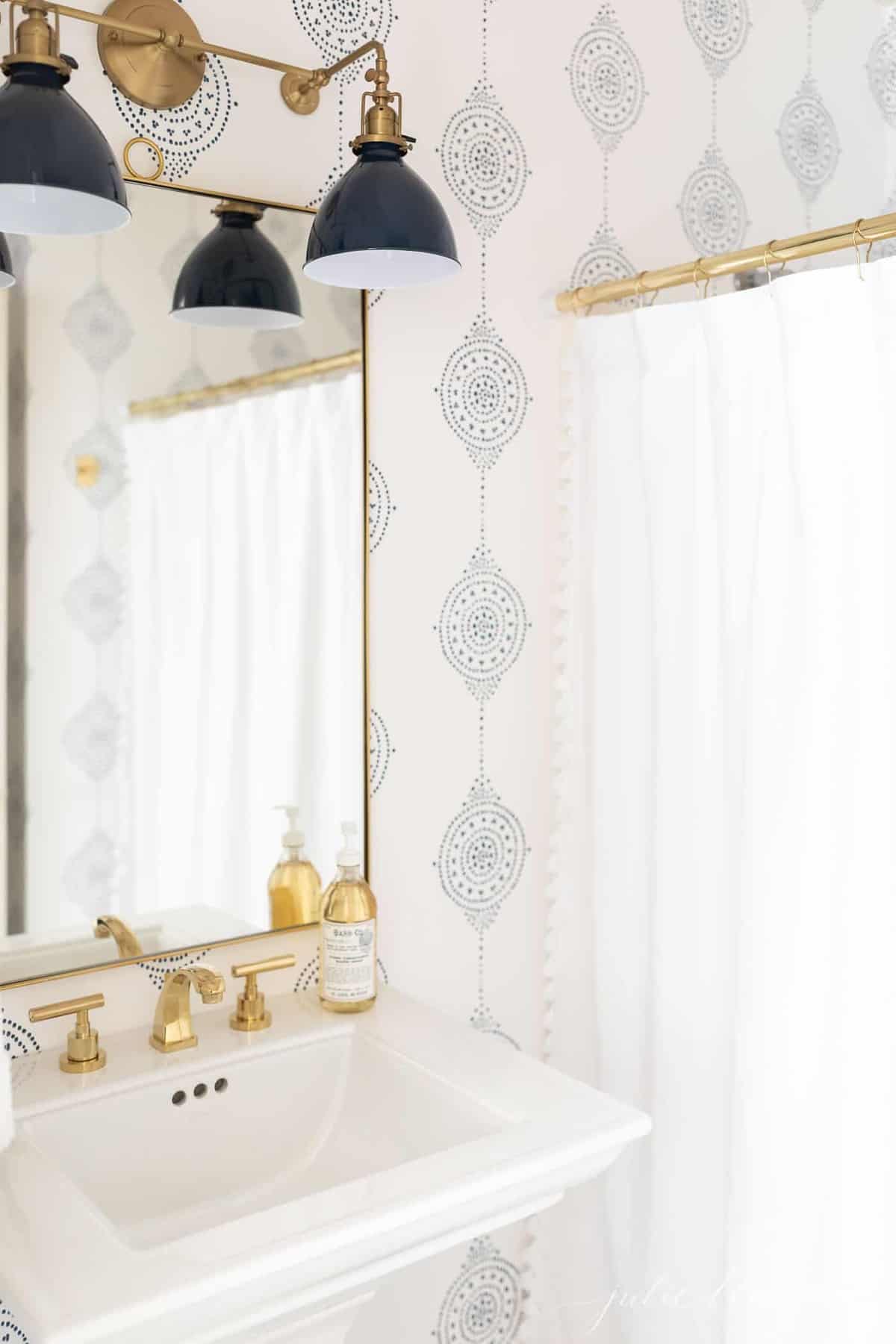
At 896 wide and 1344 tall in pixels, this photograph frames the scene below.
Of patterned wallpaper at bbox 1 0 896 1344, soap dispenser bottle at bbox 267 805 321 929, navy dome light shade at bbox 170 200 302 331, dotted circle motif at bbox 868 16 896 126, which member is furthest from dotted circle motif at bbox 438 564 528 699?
dotted circle motif at bbox 868 16 896 126

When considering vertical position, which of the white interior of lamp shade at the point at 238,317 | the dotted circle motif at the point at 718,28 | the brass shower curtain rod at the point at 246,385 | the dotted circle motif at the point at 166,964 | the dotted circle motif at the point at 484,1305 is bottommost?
the dotted circle motif at the point at 484,1305

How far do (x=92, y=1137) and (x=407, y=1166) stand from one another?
1.17ft

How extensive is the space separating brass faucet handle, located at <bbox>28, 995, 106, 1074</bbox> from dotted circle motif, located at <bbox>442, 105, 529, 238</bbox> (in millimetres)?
1126

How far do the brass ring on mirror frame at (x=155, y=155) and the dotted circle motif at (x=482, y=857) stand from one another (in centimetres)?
91

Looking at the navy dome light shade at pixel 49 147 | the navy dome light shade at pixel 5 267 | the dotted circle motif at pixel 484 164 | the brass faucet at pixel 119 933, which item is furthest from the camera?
the dotted circle motif at pixel 484 164

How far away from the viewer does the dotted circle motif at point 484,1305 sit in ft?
5.41

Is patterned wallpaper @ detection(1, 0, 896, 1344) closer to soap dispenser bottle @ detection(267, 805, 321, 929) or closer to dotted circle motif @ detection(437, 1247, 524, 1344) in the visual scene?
dotted circle motif @ detection(437, 1247, 524, 1344)

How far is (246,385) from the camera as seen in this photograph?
142cm

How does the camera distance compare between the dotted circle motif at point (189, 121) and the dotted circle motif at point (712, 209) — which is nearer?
the dotted circle motif at point (189, 121)

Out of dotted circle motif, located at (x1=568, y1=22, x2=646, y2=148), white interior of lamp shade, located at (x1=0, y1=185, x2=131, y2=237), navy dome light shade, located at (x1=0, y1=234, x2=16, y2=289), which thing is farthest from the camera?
dotted circle motif, located at (x1=568, y1=22, x2=646, y2=148)

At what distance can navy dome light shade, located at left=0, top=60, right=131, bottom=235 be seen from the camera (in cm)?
101

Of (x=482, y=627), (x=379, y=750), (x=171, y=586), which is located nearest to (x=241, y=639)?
(x=171, y=586)

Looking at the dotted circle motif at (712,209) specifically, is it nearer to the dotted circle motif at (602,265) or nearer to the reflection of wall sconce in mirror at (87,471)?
the dotted circle motif at (602,265)

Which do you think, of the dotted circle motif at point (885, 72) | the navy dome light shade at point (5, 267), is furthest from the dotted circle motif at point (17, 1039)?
the dotted circle motif at point (885, 72)
